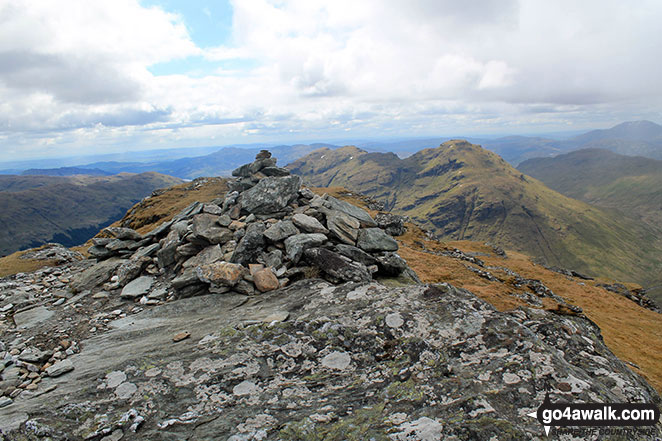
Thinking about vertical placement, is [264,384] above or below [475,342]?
below

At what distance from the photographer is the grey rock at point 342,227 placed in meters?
17.0

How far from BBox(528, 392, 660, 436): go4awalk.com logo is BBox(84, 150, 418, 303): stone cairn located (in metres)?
7.73

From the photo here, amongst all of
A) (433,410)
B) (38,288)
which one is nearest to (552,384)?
(433,410)

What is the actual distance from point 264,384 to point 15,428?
527cm

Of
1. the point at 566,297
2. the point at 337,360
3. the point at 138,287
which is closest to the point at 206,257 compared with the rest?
the point at 138,287

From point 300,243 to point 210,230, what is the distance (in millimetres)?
6476

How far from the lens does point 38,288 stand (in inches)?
710

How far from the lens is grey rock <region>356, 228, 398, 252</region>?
56.6 ft

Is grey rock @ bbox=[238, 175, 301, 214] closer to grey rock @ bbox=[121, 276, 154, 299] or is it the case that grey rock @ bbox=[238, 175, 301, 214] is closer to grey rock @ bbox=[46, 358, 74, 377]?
grey rock @ bbox=[121, 276, 154, 299]

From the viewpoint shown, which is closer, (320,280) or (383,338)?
(383,338)

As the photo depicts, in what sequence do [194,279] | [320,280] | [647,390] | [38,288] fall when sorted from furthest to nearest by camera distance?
[38,288] → [194,279] → [320,280] → [647,390]

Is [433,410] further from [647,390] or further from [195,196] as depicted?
[195,196]

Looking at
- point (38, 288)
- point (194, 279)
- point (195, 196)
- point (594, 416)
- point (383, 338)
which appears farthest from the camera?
point (195, 196)

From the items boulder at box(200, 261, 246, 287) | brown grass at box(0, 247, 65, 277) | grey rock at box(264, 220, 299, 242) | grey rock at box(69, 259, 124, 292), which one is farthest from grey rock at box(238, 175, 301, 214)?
brown grass at box(0, 247, 65, 277)
